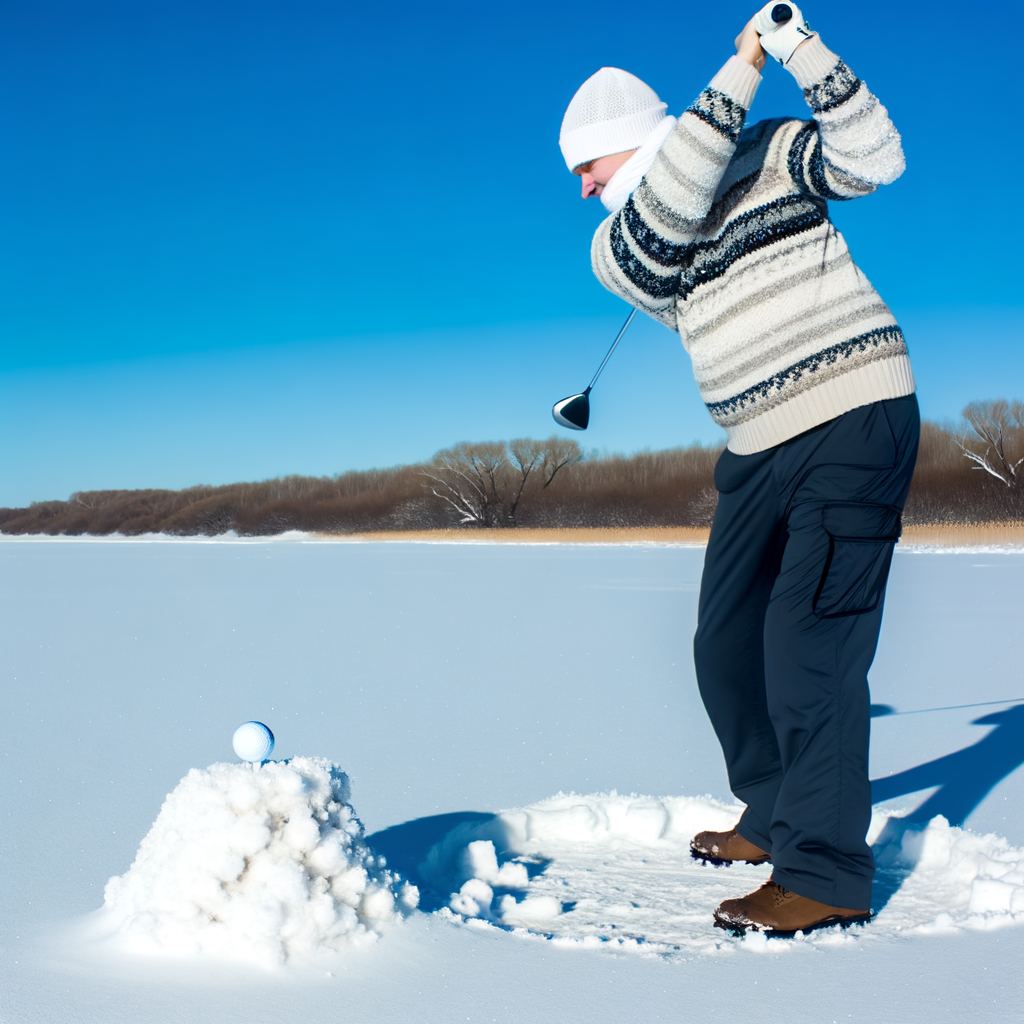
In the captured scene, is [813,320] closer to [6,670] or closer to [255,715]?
[255,715]

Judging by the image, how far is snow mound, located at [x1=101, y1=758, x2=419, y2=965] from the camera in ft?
3.93

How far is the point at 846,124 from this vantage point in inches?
49.4

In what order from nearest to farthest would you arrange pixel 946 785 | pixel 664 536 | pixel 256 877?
1. pixel 256 877
2. pixel 946 785
3. pixel 664 536

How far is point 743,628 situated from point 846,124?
806mm

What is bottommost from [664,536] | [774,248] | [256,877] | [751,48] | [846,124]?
[256,877]

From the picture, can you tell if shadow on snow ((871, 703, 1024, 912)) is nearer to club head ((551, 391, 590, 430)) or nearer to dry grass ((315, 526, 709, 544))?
club head ((551, 391, 590, 430))

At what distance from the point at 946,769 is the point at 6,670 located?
12.3 feet

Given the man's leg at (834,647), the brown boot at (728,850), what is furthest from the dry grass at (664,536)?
the man's leg at (834,647)

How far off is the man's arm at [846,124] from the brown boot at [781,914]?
104 cm

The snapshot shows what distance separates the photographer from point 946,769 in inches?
93.6

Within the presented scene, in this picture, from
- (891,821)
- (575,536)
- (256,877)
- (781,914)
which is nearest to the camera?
(256,877)

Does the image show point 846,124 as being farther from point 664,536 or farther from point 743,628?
point 664,536

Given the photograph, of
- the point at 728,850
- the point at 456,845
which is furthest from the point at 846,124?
the point at 456,845

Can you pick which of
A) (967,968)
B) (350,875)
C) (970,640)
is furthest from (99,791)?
(970,640)
